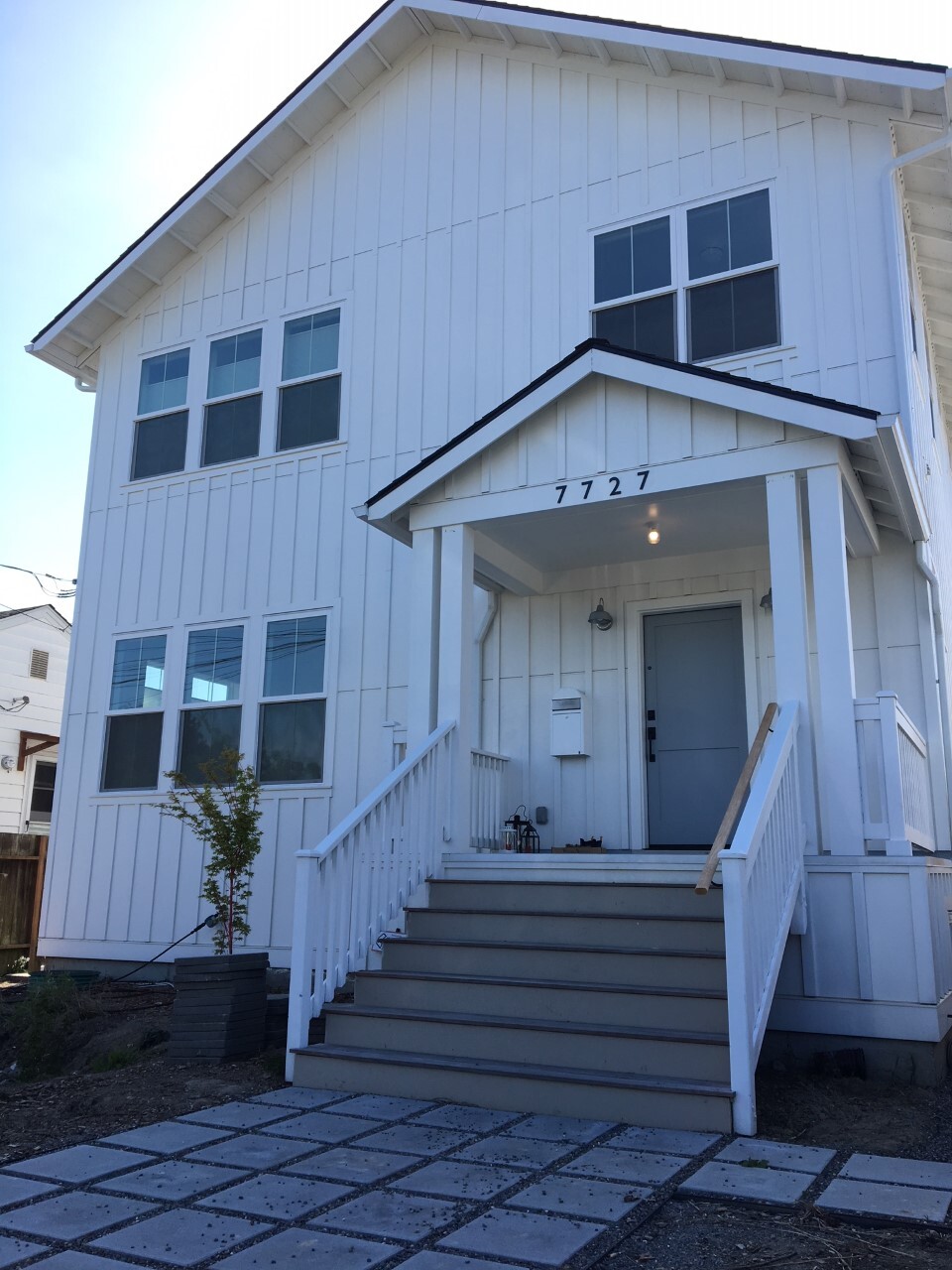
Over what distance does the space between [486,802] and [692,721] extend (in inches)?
66.3

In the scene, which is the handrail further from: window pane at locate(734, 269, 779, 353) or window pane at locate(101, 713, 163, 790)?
window pane at locate(101, 713, 163, 790)

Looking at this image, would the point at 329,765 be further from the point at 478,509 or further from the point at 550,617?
the point at 478,509

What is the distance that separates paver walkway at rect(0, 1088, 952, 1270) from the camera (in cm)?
304

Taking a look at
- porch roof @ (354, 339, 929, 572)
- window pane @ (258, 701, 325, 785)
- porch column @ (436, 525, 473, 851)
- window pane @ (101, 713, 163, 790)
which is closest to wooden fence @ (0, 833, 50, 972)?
window pane @ (101, 713, 163, 790)

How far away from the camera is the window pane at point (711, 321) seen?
8023 millimetres

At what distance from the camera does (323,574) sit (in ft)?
30.5

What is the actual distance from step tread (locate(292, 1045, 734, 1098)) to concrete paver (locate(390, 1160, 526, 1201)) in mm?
883

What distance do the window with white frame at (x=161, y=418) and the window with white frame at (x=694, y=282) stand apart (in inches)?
175

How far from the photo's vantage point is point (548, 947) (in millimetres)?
5543

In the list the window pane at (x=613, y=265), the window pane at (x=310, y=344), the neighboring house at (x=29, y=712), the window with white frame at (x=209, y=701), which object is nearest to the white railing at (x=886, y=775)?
the window pane at (x=613, y=265)

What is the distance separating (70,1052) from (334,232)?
24.6 ft

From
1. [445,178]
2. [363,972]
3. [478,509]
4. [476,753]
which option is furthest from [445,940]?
[445,178]

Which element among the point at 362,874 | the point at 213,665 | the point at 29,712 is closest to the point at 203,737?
the point at 213,665

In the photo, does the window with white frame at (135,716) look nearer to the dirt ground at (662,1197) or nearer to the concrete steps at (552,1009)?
the dirt ground at (662,1197)
